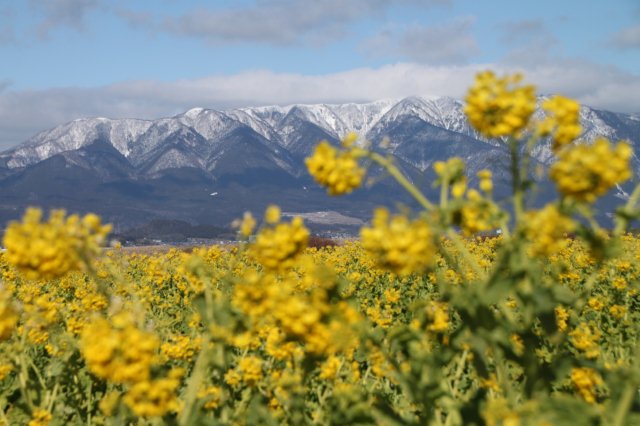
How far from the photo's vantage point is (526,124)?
2988 mm

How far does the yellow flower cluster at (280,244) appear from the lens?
9.86 ft

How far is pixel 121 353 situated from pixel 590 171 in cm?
216

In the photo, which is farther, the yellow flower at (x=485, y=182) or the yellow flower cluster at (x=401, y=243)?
the yellow flower at (x=485, y=182)

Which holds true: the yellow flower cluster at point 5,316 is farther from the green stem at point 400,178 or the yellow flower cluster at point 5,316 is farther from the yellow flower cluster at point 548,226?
the yellow flower cluster at point 548,226

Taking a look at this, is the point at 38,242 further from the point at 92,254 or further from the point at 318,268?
the point at 318,268

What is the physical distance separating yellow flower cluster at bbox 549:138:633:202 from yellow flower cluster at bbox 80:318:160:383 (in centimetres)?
193

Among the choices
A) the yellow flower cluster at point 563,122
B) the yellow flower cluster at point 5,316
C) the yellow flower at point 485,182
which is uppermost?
the yellow flower cluster at point 563,122

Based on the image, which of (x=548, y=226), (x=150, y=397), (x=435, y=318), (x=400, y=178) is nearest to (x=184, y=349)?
(x=435, y=318)

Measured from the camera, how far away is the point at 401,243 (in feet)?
8.90

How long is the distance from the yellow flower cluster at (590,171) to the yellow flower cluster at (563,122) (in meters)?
0.20

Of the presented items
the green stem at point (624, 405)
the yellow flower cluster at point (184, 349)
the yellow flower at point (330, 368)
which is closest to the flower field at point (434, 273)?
the green stem at point (624, 405)

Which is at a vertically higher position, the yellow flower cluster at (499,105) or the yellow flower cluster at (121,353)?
the yellow flower cluster at (499,105)

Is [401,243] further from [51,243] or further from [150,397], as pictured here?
[51,243]

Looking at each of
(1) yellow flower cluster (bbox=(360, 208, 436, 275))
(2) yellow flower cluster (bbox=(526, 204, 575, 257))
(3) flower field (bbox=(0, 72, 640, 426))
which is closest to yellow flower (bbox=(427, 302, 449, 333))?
(3) flower field (bbox=(0, 72, 640, 426))
